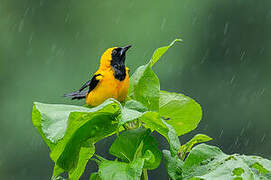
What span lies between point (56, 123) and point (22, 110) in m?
4.76

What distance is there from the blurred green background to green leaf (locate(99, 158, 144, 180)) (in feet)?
12.8

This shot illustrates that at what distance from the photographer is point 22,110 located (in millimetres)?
5312

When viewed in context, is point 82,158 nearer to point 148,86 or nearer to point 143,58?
point 148,86

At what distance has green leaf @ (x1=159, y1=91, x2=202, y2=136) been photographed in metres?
0.97

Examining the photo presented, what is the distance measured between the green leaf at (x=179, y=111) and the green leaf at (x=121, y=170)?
22 cm

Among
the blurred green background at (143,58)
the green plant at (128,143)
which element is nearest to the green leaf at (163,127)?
the green plant at (128,143)

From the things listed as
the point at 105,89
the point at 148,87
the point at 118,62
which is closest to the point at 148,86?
the point at 148,87

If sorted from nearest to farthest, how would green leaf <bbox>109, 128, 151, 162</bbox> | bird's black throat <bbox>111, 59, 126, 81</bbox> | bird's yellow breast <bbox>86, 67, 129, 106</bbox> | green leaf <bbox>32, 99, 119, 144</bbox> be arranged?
green leaf <bbox>32, 99, 119, 144</bbox>, green leaf <bbox>109, 128, 151, 162</bbox>, bird's yellow breast <bbox>86, 67, 129, 106</bbox>, bird's black throat <bbox>111, 59, 126, 81</bbox>

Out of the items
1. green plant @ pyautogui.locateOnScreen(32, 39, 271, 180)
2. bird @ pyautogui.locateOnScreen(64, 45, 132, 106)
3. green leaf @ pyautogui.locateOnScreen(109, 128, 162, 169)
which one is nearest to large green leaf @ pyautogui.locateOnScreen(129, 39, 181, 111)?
green plant @ pyautogui.locateOnScreen(32, 39, 271, 180)

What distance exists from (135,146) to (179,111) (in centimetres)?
19

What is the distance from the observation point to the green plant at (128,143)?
71 cm

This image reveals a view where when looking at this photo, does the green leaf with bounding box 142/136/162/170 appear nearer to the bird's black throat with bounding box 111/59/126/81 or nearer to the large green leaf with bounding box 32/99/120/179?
the large green leaf with bounding box 32/99/120/179

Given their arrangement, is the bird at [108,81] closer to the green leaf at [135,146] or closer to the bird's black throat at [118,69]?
the bird's black throat at [118,69]

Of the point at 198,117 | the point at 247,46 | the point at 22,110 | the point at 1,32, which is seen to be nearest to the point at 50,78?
the point at 22,110
